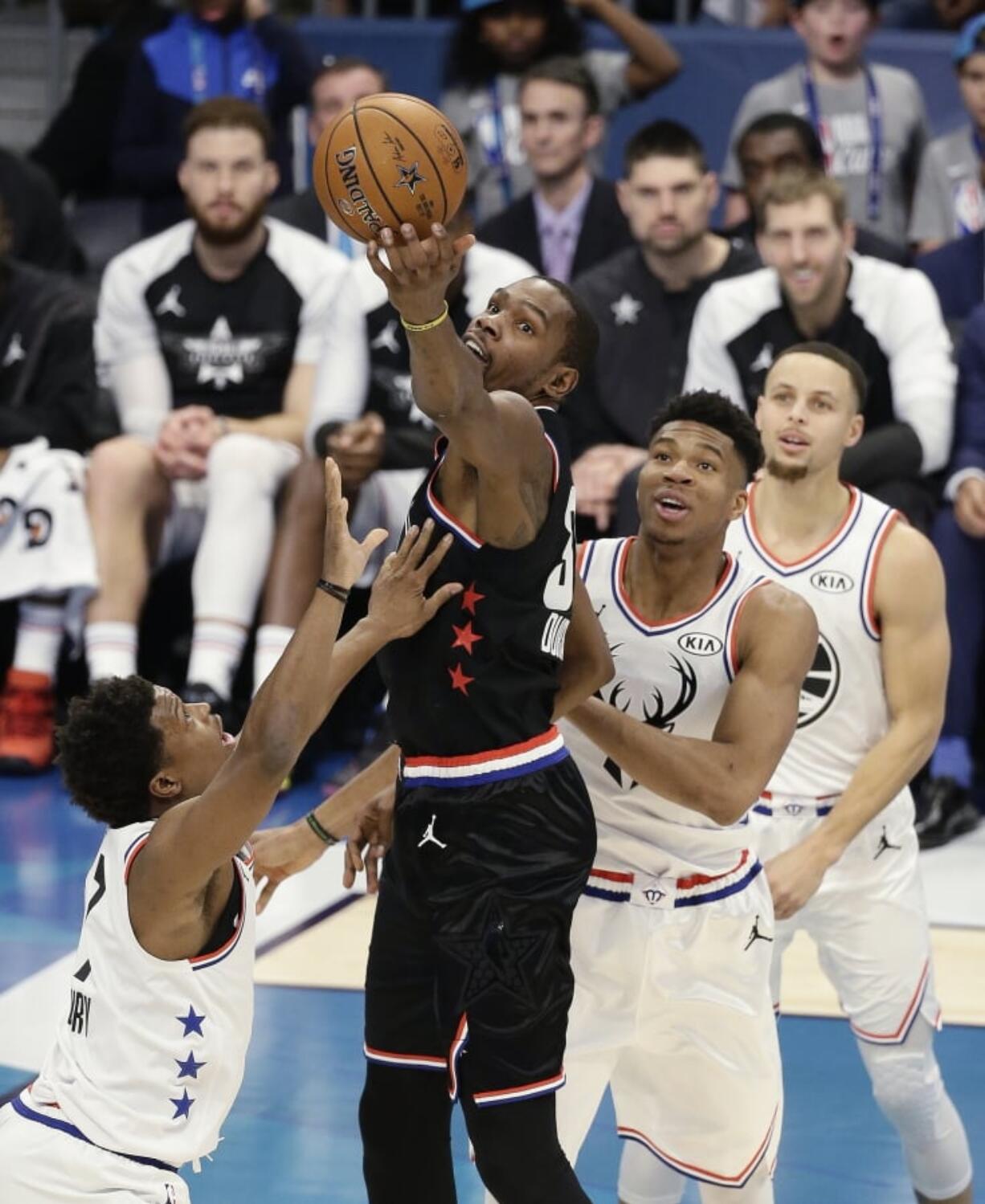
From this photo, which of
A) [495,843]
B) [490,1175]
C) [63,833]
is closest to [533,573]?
[495,843]

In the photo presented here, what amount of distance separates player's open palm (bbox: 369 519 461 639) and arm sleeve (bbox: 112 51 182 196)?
5959 mm

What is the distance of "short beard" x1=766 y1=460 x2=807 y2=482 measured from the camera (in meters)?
4.30

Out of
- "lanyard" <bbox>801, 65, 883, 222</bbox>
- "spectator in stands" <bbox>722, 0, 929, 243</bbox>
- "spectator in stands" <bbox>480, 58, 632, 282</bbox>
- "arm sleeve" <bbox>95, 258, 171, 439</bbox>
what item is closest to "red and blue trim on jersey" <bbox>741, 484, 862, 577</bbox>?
"arm sleeve" <bbox>95, 258, 171, 439</bbox>

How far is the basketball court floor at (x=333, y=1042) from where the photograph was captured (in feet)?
13.6

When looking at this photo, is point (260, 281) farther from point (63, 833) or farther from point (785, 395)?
point (785, 395)

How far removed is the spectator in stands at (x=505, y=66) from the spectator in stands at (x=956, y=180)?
4.54 ft

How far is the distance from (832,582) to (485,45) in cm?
506

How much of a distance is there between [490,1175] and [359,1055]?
1.71 m

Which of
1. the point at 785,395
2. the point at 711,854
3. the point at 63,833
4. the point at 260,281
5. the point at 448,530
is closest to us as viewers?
the point at 448,530

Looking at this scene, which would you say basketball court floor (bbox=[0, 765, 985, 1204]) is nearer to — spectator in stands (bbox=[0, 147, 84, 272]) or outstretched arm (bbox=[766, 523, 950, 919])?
outstretched arm (bbox=[766, 523, 950, 919])

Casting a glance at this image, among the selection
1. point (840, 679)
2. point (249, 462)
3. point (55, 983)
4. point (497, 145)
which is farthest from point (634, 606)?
point (497, 145)

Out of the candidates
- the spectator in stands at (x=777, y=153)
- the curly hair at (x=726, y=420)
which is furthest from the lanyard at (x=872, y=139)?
the curly hair at (x=726, y=420)

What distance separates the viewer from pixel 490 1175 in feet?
10.2

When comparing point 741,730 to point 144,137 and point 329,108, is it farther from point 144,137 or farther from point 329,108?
point 144,137
